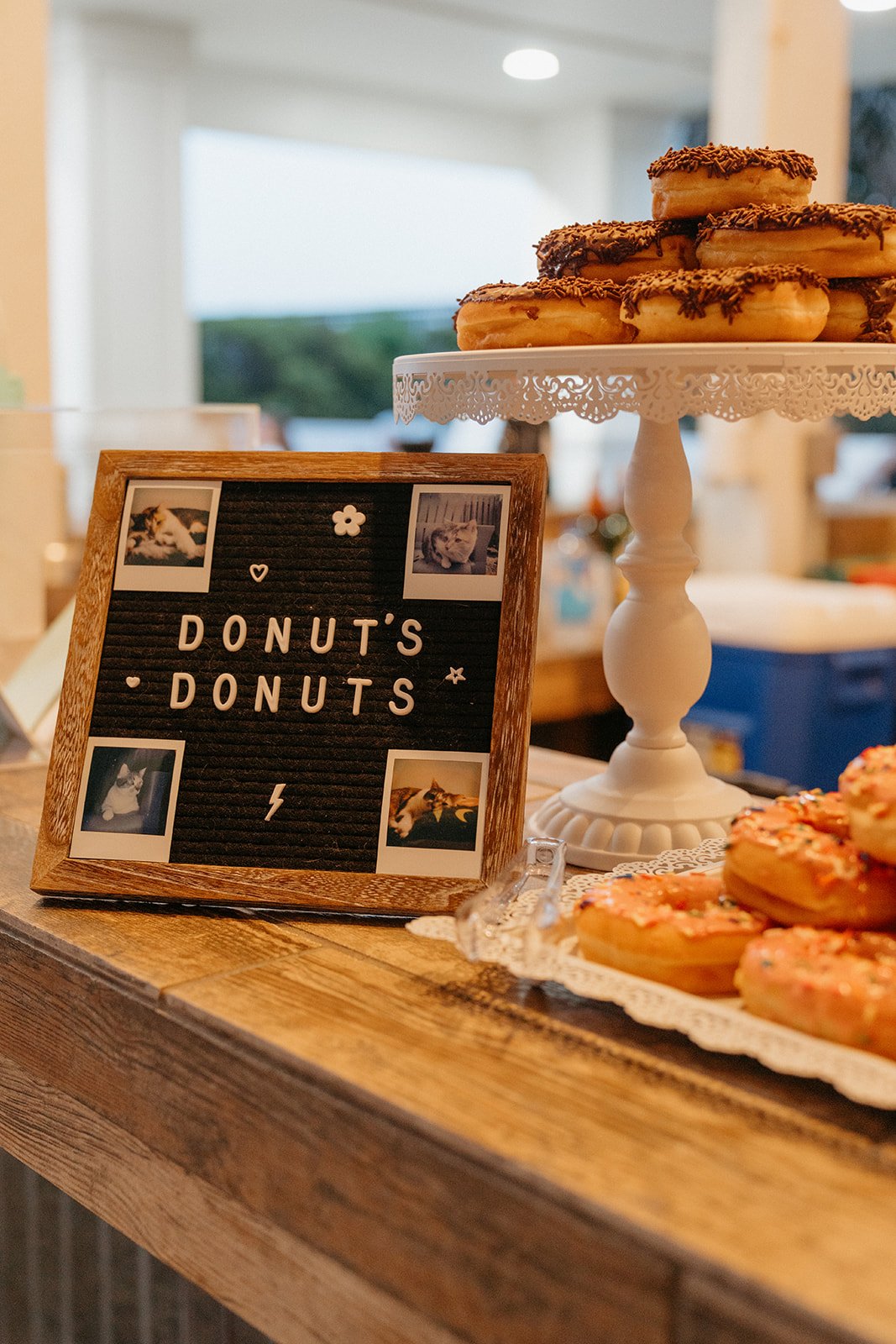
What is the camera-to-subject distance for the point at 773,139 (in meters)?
3.58

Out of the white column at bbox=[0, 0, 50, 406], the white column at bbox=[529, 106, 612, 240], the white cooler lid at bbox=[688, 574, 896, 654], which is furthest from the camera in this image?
the white column at bbox=[529, 106, 612, 240]

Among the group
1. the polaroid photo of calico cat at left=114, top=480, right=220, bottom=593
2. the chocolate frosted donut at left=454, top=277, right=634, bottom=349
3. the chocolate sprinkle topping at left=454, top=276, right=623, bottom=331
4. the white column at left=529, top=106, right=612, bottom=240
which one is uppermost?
the white column at left=529, top=106, right=612, bottom=240

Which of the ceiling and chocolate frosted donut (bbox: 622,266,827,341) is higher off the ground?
the ceiling

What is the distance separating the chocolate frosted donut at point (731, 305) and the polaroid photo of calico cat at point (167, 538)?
1.14ft

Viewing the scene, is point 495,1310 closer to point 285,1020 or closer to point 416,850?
point 285,1020

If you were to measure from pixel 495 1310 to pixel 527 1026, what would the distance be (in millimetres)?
163

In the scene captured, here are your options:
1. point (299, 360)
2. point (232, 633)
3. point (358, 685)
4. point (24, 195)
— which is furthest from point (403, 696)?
point (299, 360)

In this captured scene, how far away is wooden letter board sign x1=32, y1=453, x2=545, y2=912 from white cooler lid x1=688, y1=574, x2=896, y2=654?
2231 millimetres

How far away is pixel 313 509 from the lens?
1.00 meters

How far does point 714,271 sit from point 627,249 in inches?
5.0

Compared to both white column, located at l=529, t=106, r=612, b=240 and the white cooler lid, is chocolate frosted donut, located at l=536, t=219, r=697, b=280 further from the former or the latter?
white column, located at l=529, t=106, r=612, b=240

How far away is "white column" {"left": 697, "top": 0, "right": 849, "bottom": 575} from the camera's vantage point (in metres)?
3.59

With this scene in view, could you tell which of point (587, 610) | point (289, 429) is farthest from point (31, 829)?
point (289, 429)

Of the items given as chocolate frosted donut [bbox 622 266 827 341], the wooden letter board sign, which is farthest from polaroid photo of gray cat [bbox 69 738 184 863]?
chocolate frosted donut [bbox 622 266 827 341]
